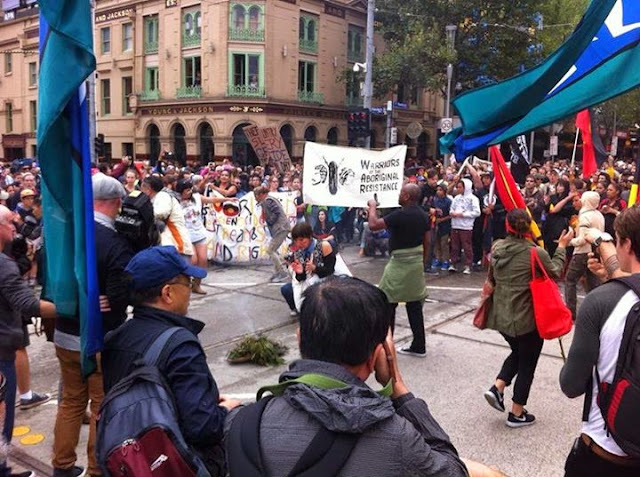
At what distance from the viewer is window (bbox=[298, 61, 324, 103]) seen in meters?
33.2

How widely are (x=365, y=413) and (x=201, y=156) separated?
32764 mm

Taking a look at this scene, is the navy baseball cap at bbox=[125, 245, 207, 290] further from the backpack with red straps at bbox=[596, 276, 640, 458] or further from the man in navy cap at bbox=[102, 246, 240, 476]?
the backpack with red straps at bbox=[596, 276, 640, 458]

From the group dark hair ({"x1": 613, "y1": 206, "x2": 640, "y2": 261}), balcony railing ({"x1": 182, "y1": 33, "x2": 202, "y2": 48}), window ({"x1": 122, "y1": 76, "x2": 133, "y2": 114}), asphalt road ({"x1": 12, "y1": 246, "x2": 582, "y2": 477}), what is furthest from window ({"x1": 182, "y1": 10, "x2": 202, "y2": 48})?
dark hair ({"x1": 613, "y1": 206, "x2": 640, "y2": 261})

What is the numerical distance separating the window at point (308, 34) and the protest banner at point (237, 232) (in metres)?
23.0

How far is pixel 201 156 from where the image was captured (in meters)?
33.2

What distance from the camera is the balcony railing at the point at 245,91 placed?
31125 millimetres

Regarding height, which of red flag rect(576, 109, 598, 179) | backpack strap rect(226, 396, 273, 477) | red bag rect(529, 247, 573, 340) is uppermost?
red flag rect(576, 109, 598, 179)

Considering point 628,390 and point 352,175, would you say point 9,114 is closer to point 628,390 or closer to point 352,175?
point 352,175

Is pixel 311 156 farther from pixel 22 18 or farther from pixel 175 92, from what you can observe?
pixel 22 18

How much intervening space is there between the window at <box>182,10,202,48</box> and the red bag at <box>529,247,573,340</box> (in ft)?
98.2

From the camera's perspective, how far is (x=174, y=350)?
230cm

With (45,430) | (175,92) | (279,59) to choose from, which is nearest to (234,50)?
(279,59)

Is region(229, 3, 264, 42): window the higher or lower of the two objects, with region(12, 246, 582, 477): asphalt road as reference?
higher

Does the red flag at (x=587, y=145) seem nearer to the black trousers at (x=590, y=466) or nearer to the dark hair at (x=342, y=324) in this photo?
the black trousers at (x=590, y=466)
